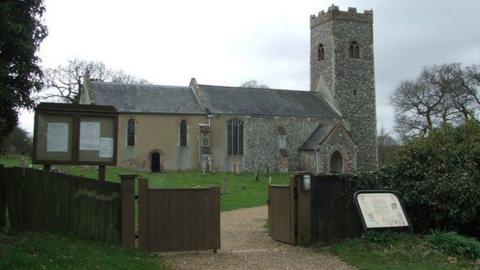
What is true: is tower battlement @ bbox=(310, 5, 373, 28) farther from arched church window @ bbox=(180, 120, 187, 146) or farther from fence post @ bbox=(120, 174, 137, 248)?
fence post @ bbox=(120, 174, 137, 248)

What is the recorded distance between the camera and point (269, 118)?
4309 cm

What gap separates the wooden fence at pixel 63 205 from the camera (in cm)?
964

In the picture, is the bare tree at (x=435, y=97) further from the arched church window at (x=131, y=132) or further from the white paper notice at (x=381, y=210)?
the white paper notice at (x=381, y=210)

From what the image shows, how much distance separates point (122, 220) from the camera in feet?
31.9

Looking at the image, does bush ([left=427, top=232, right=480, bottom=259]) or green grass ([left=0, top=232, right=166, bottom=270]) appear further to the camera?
bush ([left=427, top=232, right=480, bottom=259])

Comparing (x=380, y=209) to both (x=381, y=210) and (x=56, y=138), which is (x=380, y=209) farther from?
(x=56, y=138)

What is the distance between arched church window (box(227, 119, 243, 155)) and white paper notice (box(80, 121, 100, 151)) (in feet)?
102

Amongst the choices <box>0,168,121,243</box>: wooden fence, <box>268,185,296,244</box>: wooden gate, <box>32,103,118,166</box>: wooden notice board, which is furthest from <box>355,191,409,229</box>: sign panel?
<box>32,103,118,166</box>: wooden notice board

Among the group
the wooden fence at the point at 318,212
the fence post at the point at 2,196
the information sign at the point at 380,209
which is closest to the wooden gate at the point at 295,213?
the wooden fence at the point at 318,212

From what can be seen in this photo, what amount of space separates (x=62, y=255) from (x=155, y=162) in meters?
32.4

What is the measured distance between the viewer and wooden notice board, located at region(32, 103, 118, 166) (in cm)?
1020

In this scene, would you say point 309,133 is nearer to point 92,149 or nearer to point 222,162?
point 222,162

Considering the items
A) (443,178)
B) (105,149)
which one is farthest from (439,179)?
(105,149)

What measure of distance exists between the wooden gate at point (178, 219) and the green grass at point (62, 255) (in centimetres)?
56
